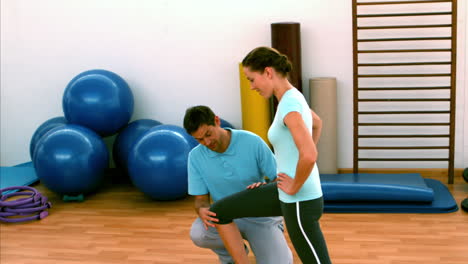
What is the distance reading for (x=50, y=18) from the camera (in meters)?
5.34

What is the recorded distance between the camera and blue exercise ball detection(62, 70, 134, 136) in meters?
4.71

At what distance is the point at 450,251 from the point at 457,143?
1695mm

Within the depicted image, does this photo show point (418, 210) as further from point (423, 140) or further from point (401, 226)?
point (423, 140)

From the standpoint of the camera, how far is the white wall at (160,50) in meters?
4.91

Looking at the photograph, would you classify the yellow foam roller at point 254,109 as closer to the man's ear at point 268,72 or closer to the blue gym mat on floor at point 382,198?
the blue gym mat on floor at point 382,198

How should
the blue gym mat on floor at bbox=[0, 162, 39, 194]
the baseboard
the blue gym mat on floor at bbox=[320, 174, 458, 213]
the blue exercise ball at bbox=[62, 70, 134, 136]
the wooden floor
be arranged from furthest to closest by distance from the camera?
the blue gym mat on floor at bbox=[0, 162, 39, 194], the baseboard, the blue exercise ball at bbox=[62, 70, 134, 136], the blue gym mat on floor at bbox=[320, 174, 458, 213], the wooden floor

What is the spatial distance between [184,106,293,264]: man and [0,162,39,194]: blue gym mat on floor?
102 inches

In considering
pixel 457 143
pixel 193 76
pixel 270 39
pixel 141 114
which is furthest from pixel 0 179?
pixel 457 143

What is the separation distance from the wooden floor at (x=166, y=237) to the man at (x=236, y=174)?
519mm

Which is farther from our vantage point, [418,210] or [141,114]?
[141,114]

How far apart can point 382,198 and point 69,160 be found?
2.25 metres

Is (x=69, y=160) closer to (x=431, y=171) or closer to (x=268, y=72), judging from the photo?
(x=268, y=72)

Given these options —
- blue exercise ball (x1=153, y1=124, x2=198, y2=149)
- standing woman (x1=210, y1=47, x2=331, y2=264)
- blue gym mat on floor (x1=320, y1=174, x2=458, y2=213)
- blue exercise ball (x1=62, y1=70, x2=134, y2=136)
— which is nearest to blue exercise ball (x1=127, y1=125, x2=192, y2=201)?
blue exercise ball (x1=153, y1=124, x2=198, y2=149)

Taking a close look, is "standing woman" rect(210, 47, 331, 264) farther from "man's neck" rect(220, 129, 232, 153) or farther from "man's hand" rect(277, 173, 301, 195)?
"man's neck" rect(220, 129, 232, 153)
